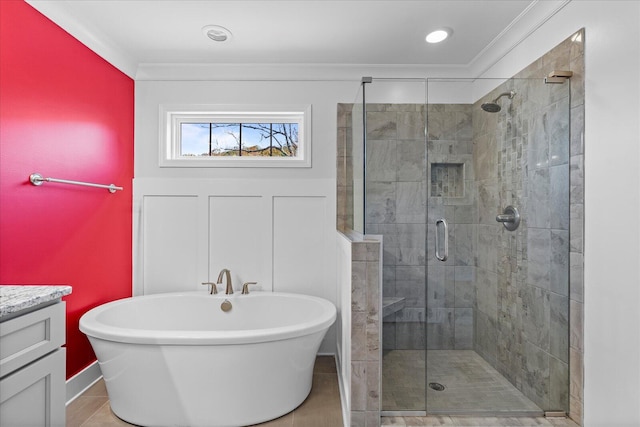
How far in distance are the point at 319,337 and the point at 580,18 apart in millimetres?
2084

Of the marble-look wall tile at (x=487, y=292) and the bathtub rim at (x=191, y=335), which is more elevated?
the marble-look wall tile at (x=487, y=292)

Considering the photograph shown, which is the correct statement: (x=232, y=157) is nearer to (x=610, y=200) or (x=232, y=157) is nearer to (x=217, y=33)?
(x=217, y=33)

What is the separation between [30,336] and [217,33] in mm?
1953

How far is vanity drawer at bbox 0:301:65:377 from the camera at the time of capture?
109 cm

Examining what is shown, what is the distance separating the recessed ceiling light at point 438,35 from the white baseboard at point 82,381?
10.1ft

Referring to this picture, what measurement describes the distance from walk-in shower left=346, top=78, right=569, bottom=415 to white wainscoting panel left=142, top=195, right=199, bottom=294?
1.55 meters

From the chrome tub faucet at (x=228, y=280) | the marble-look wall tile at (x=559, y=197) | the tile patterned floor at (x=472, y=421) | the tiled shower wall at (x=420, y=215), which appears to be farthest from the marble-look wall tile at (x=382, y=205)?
the chrome tub faucet at (x=228, y=280)

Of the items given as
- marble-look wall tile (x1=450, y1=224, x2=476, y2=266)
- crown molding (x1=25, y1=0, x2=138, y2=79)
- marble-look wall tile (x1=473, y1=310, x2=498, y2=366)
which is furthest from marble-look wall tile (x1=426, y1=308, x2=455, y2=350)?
crown molding (x1=25, y1=0, x2=138, y2=79)

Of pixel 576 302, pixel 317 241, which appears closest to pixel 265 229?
pixel 317 241

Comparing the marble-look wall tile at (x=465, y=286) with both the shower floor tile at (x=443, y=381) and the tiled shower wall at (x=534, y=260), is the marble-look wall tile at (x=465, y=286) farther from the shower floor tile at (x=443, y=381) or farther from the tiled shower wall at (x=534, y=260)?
the shower floor tile at (x=443, y=381)

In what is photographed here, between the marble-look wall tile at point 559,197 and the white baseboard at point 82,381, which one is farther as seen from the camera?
the white baseboard at point 82,381

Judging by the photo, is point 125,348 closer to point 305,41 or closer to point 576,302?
point 305,41

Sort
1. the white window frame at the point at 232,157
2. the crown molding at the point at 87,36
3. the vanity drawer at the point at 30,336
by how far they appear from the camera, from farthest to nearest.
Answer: the white window frame at the point at 232,157 → the crown molding at the point at 87,36 → the vanity drawer at the point at 30,336

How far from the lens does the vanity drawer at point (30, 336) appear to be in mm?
1089
